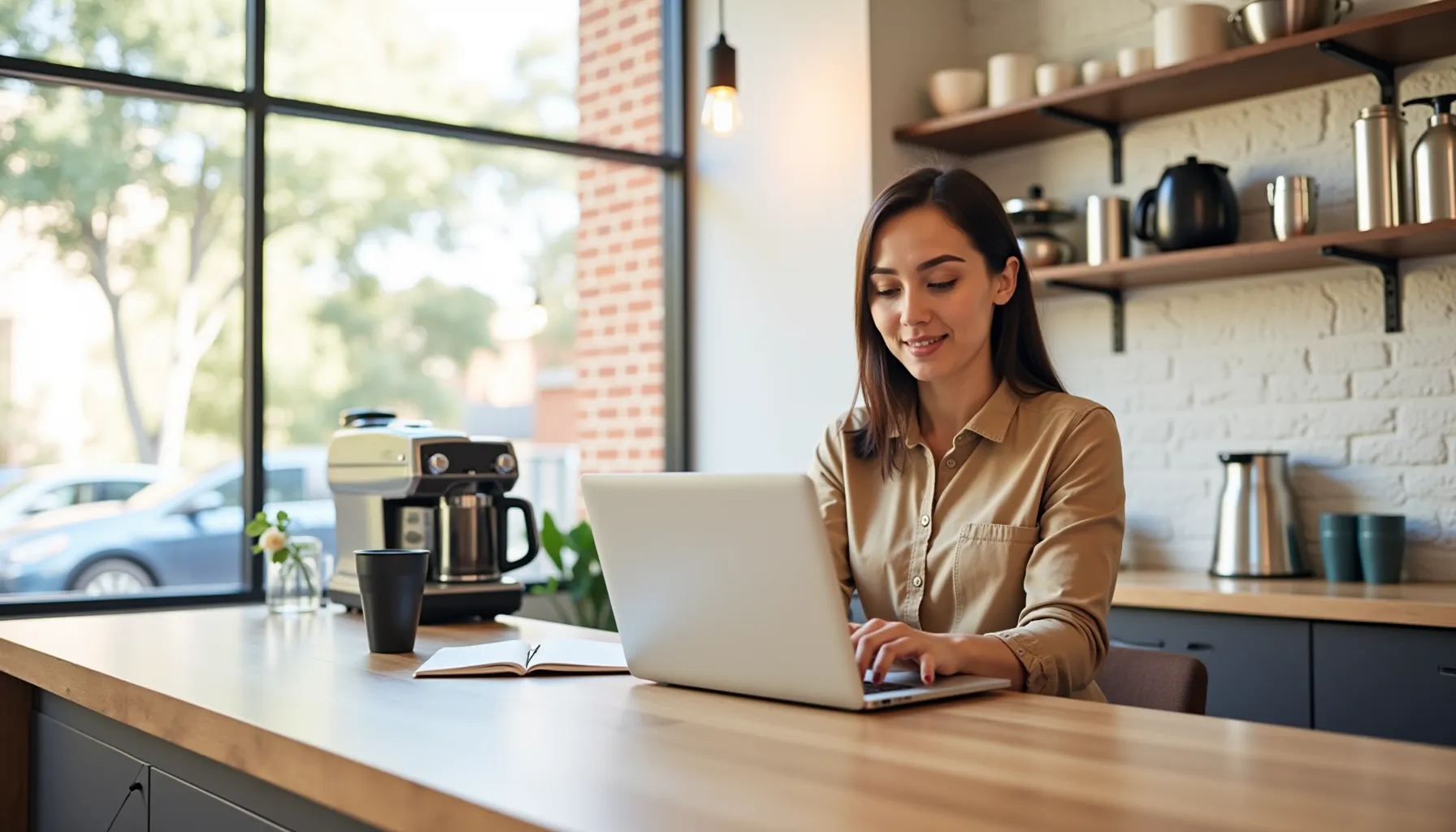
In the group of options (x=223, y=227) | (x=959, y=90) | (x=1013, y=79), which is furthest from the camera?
(x=223, y=227)

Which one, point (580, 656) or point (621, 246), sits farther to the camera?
point (621, 246)

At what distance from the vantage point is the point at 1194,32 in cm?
325

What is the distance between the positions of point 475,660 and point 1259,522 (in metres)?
2.14

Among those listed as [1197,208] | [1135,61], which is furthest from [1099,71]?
[1197,208]

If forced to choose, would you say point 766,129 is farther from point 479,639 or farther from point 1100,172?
point 479,639

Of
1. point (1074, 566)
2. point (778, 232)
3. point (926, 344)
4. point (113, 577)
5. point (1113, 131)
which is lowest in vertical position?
point (113, 577)

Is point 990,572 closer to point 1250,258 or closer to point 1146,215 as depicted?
point 1250,258

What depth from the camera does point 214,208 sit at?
223 inches

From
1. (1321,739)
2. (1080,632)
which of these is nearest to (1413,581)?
(1080,632)

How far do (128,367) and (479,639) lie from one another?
367 centimetres

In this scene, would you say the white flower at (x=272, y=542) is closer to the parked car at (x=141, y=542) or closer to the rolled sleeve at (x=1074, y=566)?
the parked car at (x=141, y=542)

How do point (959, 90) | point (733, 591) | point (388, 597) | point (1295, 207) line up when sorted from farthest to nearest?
point (959, 90) < point (1295, 207) < point (388, 597) < point (733, 591)

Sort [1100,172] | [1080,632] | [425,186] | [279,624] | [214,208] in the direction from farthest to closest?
[425,186] → [214,208] → [1100,172] → [279,624] → [1080,632]

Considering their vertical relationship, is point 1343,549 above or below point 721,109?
below
